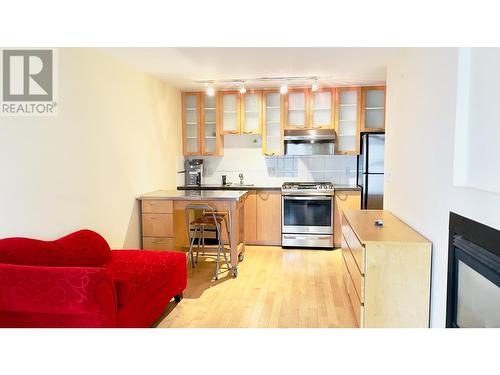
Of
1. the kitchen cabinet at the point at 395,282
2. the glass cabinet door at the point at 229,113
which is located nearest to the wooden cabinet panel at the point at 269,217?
the glass cabinet door at the point at 229,113

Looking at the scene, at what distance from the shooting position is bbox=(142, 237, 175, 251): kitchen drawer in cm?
465

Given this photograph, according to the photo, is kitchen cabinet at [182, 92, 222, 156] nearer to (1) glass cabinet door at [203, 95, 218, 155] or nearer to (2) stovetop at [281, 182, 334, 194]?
(1) glass cabinet door at [203, 95, 218, 155]

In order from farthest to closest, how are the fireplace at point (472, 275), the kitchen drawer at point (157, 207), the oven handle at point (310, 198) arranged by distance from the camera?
1. the oven handle at point (310, 198)
2. the kitchen drawer at point (157, 207)
3. the fireplace at point (472, 275)

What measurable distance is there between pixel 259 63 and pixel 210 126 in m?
2.13

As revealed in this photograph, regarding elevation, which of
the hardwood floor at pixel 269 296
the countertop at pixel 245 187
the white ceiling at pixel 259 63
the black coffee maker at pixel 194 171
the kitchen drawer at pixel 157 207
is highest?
the white ceiling at pixel 259 63

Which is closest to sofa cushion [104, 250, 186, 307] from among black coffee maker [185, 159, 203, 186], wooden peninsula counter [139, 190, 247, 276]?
wooden peninsula counter [139, 190, 247, 276]

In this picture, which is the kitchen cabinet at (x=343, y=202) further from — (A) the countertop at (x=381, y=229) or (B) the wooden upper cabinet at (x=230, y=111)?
(B) the wooden upper cabinet at (x=230, y=111)

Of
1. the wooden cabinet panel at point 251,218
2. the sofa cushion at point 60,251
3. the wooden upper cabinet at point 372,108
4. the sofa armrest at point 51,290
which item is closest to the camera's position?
the sofa armrest at point 51,290

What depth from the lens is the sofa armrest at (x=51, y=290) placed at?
2250mm

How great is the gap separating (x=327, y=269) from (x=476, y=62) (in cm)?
325

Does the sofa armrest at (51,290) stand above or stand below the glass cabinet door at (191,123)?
below
